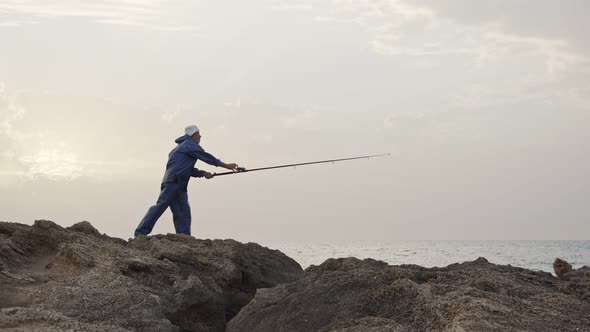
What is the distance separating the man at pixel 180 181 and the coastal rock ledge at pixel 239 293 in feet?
10.0

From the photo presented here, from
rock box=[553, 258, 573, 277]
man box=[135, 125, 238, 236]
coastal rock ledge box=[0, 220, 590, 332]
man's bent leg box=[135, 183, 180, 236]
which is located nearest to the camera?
coastal rock ledge box=[0, 220, 590, 332]

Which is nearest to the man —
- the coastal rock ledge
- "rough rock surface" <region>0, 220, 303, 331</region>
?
"rough rock surface" <region>0, 220, 303, 331</region>

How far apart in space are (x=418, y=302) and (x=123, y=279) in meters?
2.26

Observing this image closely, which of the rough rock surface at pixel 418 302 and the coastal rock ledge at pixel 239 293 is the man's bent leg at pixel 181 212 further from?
the rough rock surface at pixel 418 302

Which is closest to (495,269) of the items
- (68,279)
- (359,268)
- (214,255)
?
(359,268)

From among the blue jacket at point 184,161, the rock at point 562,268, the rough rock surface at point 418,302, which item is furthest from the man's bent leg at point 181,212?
the rock at point 562,268

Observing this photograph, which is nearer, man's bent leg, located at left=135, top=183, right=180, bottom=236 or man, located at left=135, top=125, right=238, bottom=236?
man's bent leg, located at left=135, top=183, right=180, bottom=236

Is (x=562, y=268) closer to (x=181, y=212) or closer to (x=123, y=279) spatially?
(x=123, y=279)

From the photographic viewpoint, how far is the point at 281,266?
686 cm

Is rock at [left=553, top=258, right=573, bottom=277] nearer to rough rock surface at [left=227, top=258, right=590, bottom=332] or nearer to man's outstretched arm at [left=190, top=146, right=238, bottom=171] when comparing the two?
rough rock surface at [left=227, top=258, right=590, bottom=332]

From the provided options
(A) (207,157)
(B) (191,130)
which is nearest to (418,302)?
(A) (207,157)

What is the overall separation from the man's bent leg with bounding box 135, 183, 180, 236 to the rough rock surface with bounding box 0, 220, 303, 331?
226cm

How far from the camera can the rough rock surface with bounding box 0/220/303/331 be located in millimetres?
4414

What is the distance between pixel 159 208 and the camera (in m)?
9.48
